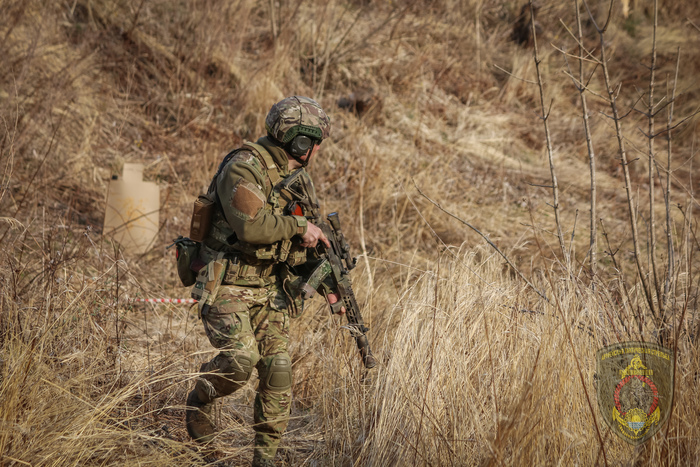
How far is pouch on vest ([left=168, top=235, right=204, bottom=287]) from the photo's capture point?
253 centimetres

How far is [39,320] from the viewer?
249cm

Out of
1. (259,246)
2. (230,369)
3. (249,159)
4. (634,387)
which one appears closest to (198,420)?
(230,369)

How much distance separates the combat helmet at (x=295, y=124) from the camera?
250 cm

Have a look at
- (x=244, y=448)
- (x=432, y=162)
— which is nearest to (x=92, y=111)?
(x=432, y=162)

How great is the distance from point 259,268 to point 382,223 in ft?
10.4

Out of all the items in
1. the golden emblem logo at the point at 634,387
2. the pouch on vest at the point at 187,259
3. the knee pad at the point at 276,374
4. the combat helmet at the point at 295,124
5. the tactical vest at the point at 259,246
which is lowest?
the knee pad at the point at 276,374

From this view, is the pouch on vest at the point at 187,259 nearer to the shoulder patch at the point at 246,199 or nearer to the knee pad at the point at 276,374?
the shoulder patch at the point at 246,199

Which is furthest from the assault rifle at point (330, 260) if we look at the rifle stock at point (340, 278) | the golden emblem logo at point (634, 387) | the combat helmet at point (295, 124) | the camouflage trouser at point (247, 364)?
the golden emblem logo at point (634, 387)

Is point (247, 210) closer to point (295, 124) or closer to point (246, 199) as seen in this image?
point (246, 199)

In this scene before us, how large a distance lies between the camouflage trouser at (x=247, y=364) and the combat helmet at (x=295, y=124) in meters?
0.71

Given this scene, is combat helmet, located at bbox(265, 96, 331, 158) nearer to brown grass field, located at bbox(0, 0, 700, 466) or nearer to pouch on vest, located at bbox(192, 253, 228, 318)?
pouch on vest, located at bbox(192, 253, 228, 318)

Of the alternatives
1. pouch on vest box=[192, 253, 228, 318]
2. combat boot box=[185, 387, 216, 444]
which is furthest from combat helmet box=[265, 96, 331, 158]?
combat boot box=[185, 387, 216, 444]

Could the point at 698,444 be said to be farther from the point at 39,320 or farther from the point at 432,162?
the point at 432,162

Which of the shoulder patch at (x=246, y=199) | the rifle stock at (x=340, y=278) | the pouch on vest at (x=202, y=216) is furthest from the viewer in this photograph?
the rifle stock at (x=340, y=278)
